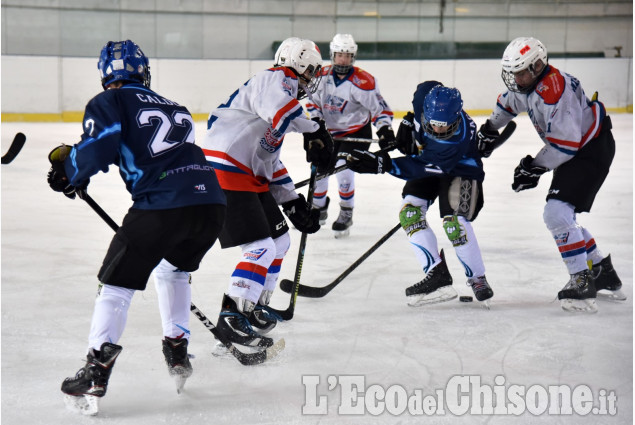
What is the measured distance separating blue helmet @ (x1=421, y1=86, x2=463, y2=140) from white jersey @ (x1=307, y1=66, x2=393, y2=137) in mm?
1894

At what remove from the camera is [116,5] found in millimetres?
12352

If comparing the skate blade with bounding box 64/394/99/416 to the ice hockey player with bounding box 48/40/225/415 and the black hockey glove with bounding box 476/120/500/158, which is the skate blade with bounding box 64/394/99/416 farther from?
the black hockey glove with bounding box 476/120/500/158

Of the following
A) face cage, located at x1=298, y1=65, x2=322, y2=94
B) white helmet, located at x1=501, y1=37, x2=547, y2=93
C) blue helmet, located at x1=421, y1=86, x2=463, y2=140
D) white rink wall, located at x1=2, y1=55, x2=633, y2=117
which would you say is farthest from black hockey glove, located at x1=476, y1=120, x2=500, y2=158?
white rink wall, located at x1=2, y1=55, x2=633, y2=117

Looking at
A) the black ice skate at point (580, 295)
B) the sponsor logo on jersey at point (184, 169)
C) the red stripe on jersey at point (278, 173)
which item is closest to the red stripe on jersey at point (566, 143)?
the black ice skate at point (580, 295)

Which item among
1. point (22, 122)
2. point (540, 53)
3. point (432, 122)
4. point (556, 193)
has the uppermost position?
point (540, 53)

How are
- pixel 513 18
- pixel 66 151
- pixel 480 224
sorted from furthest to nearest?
pixel 513 18
pixel 480 224
pixel 66 151

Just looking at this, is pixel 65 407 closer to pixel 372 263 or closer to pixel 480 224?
pixel 372 263

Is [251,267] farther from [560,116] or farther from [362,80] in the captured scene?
[362,80]

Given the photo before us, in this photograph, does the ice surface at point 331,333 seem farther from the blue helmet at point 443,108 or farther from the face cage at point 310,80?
the face cage at point 310,80

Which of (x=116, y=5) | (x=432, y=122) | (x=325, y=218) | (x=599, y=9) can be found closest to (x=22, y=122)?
(x=116, y=5)

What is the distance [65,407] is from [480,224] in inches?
127

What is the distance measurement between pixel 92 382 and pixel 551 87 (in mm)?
2043

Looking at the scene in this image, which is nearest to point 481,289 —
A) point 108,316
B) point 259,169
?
point 259,169

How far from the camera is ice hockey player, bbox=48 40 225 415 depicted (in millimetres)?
1990
